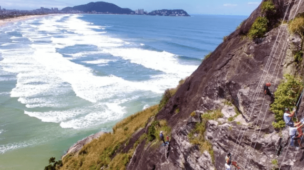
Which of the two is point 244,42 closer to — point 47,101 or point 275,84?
point 275,84

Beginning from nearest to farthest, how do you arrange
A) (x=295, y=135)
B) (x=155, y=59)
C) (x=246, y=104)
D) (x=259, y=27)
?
(x=295, y=135), (x=246, y=104), (x=259, y=27), (x=155, y=59)

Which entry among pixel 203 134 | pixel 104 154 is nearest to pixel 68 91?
pixel 104 154

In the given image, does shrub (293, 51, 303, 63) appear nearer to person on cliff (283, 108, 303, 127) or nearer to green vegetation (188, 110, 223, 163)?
person on cliff (283, 108, 303, 127)

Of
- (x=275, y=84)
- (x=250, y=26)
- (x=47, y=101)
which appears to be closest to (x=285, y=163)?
(x=275, y=84)

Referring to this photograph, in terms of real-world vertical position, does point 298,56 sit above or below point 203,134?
above

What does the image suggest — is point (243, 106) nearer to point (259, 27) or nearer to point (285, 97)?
point (285, 97)

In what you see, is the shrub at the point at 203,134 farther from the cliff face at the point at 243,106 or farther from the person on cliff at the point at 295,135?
Result: the person on cliff at the point at 295,135

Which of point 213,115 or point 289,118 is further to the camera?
point 213,115

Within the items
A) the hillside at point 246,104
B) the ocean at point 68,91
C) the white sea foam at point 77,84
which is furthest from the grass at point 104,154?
the white sea foam at point 77,84

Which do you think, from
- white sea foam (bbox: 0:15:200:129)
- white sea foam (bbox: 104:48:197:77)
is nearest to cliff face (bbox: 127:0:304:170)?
white sea foam (bbox: 0:15:200:129)
